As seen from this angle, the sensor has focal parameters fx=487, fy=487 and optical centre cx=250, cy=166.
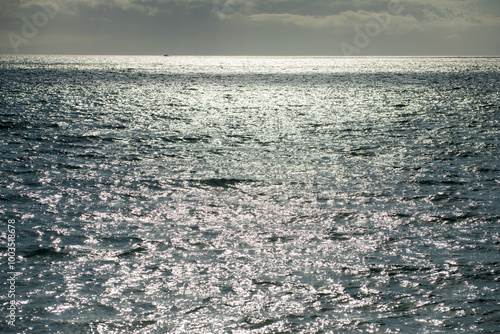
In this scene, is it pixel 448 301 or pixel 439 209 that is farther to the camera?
pixel 439 209

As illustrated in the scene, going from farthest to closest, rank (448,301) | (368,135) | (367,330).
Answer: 1. (368,135)
2. (448,301)
3. (367,330)

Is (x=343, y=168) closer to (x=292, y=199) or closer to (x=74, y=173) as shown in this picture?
(x=292, y=199)

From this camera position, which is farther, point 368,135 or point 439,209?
point 368,135

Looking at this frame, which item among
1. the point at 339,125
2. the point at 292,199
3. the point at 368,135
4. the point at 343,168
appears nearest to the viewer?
the point at 292,199

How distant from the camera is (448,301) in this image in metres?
10.2

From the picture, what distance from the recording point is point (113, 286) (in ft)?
35.6

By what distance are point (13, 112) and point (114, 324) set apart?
41997 mm

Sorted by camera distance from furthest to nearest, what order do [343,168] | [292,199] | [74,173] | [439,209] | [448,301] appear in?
[343,168] → [74,173] → [292,199] → [439,209] → [448,301]

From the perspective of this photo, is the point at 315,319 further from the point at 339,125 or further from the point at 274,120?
the point at 274,120

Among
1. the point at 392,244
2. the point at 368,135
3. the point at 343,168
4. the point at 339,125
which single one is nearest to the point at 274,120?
the point at 339,125

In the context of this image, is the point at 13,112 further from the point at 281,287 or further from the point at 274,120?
the point at 281,287

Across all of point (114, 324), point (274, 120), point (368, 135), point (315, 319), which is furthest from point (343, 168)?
point (274, 120)

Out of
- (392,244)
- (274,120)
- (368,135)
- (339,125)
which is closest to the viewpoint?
(392,244)

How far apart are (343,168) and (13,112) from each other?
34888mm
